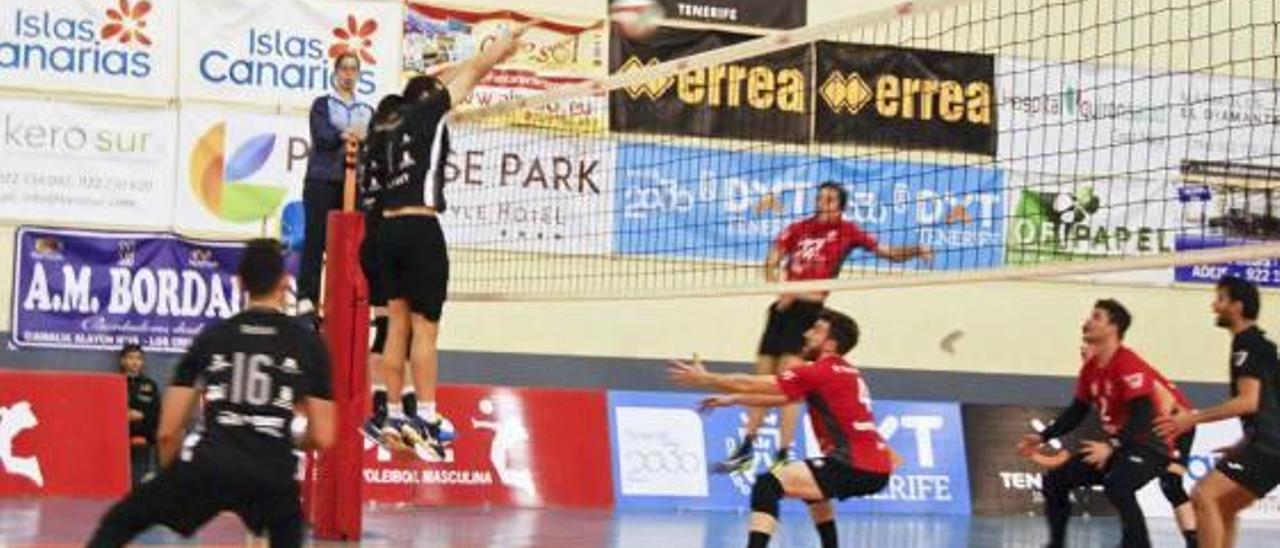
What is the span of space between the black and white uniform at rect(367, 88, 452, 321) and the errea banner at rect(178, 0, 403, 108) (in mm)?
9693

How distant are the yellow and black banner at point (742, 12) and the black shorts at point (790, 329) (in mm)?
8265

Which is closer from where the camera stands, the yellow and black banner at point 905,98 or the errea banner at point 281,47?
the errea banner at point 281,47

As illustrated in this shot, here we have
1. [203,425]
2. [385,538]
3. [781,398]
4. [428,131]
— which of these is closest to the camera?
[203,425]

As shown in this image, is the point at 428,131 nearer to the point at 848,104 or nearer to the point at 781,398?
the point at 781,398

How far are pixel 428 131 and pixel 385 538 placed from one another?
3.58m

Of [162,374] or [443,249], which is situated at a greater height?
[443,249]

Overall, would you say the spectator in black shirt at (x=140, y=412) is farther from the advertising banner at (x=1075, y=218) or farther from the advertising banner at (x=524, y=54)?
the advertising banner at (x=1075, y=218)

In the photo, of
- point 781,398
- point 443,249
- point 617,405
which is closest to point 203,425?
point 443,249

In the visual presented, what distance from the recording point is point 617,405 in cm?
2056

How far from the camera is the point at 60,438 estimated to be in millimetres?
18422

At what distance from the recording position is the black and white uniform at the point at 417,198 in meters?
11.6

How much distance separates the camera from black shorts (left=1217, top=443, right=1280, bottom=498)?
1229 cm

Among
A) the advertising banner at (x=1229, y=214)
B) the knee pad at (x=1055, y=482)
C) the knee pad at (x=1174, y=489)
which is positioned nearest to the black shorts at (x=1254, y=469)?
the knee pad at (x=1055, y=482)

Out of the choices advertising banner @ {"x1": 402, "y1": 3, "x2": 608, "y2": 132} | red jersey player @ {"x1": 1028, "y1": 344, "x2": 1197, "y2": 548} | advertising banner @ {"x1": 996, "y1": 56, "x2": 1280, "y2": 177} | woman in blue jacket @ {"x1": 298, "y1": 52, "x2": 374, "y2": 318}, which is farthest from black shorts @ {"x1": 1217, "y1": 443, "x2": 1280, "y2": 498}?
advertising banner @ {"x1": 996, "y1": 56, "x2": 1280, "y2": 177}
